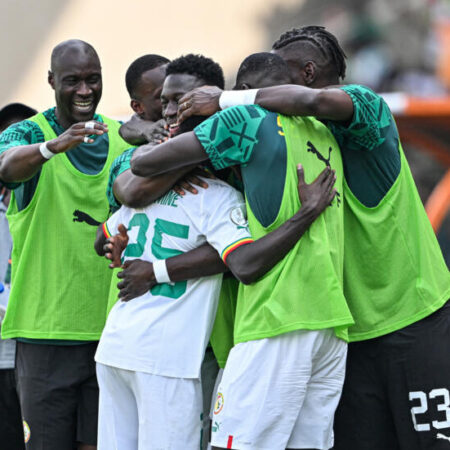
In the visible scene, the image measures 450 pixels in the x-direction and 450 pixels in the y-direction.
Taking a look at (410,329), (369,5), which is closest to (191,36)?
(369,5)

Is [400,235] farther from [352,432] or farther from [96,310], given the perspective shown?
[96,310]

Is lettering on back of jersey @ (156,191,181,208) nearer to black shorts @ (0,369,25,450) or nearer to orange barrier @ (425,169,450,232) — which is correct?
→ black shorts @ (0,369,25,450)

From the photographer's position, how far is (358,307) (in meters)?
4.14

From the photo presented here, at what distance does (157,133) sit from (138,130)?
1.73ft

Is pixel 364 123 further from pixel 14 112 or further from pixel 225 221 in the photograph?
pixel 14 112

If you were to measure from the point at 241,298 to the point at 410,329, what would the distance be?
0.82 meters

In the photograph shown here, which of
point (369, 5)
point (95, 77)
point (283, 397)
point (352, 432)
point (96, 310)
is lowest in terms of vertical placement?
point (352, 432)

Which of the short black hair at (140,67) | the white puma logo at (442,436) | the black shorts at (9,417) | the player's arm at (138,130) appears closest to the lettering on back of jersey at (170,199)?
the player's arm at (138,130)

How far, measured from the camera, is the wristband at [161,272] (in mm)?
3988

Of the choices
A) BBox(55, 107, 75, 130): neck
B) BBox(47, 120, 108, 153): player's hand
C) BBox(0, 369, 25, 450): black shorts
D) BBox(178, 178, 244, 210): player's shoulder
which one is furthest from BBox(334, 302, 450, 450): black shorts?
BBox(0, 369, 25, 450): black shorts

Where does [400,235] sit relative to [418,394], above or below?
above

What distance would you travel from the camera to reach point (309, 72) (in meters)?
4.29

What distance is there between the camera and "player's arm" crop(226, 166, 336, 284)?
3752 millimetres

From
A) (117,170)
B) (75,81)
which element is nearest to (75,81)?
(75,81)
